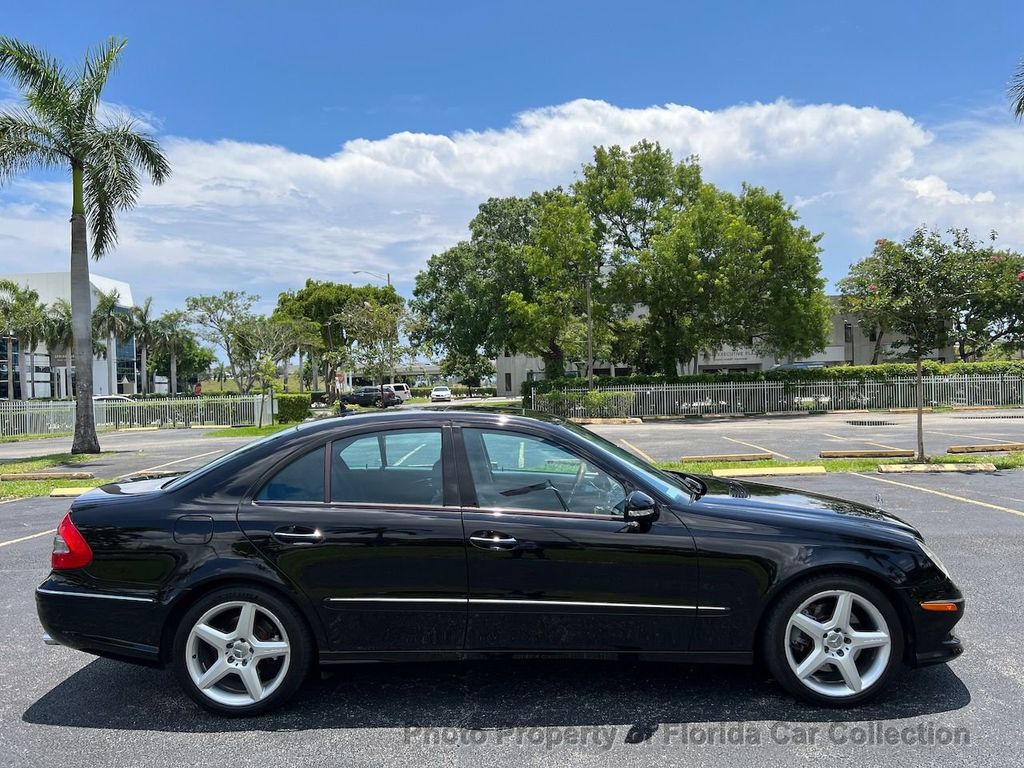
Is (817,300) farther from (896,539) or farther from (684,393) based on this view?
(896,539)

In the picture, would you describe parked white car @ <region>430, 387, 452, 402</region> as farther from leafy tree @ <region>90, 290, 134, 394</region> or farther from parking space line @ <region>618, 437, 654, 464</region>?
parking space line @ <region>618, 437, 654, 464</region>

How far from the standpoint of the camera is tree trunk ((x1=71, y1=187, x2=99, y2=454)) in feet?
60.8

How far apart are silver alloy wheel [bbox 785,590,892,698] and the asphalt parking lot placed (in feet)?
0.50

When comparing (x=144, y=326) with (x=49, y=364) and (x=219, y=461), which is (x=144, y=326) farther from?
(x=219, y=461)

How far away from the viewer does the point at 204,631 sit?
3709mm

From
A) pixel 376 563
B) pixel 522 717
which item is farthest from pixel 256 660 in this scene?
pixel 522 717

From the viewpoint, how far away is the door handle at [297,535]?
12.2ft

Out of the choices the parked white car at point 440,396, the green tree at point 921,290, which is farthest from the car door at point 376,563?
the parked white car at point 440,396

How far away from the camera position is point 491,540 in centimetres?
369

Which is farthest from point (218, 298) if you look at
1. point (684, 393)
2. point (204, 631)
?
point (204, 631)

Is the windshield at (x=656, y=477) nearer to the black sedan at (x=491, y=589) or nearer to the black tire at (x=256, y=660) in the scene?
the black sedan at (x=491, y=589)

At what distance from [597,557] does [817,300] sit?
32136mm

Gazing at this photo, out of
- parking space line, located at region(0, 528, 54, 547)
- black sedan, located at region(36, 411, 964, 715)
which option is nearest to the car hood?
black sedan, located at region(36, 411, 964, 715)

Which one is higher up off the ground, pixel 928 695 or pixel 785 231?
pixel 785 231
